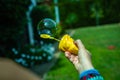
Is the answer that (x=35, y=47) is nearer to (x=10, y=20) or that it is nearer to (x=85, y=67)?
(x=10, y=20)

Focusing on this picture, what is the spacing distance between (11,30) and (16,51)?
1.04m

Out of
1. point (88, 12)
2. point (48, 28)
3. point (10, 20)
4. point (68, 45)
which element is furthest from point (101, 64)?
point (88, 12)

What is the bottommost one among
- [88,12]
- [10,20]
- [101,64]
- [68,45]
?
[88,12]

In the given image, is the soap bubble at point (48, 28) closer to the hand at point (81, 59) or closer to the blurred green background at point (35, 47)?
the hand at point (81, 59)

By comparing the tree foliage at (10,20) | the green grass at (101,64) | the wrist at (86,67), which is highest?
the wrist at (86,67)

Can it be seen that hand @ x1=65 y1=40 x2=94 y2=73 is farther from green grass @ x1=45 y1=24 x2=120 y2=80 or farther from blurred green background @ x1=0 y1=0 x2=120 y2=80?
green grass @ x1=45 y1=24 x2=120 y2=80

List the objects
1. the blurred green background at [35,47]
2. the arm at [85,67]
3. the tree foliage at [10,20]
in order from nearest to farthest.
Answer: the arm at [85,67] < the blurred green background at [35,47] < the tree foliage at [10,20]

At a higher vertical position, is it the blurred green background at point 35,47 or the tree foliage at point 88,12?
the blurred green background at point 35,47

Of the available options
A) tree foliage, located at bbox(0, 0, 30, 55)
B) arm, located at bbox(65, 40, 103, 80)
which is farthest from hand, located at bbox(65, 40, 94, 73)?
tree foliage, located at bbox(0, 0, 30, 55)

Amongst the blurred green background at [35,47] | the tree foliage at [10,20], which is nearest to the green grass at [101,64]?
the blurred green background at [35,47]

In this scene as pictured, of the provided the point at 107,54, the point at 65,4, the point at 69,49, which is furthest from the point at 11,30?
the point at 65,4

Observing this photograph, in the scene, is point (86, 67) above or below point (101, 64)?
above

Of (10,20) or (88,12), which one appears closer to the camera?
(10,20)

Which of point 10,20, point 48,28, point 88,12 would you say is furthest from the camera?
point 88,12
